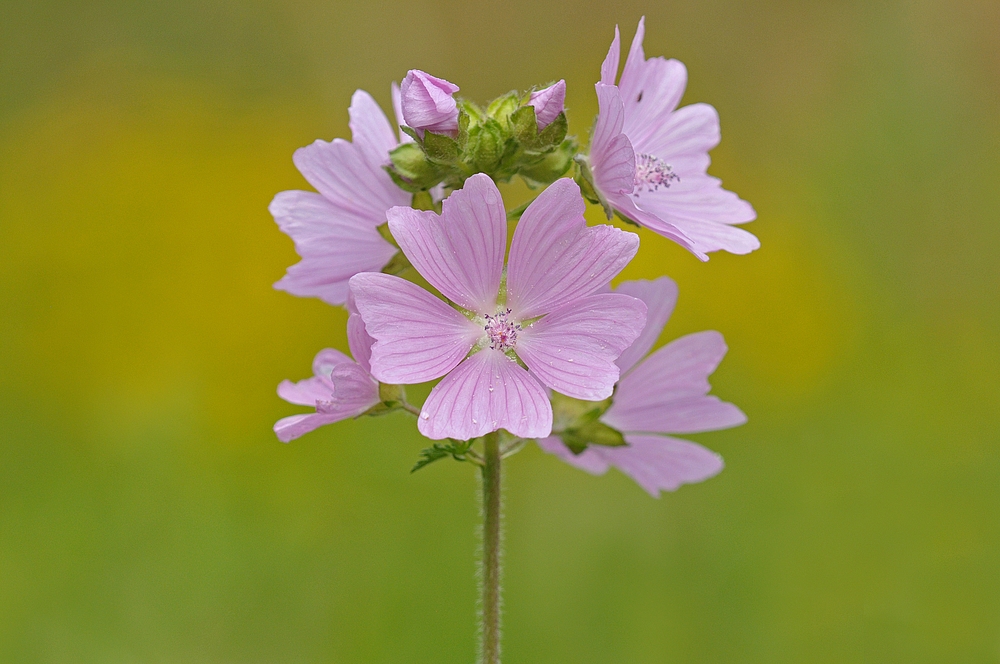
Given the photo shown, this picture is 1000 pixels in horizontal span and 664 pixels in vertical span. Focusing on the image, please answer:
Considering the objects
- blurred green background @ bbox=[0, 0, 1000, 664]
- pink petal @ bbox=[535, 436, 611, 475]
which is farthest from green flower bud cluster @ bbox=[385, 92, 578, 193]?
blurred green background @ bbox=[0, 0, 1000, 664]

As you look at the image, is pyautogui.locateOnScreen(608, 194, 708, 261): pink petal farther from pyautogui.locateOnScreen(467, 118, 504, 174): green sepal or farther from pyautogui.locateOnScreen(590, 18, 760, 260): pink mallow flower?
pyautogui.locateOnScreen(467, 118, 504, 174): green sepal

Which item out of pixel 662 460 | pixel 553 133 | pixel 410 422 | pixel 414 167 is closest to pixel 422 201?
pixel 414 167

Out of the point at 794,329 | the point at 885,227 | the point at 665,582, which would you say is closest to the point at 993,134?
the point at 885,227

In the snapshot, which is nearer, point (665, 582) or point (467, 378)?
point (467, 378)

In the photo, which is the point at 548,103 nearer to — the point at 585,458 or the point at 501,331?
the point at 501,331

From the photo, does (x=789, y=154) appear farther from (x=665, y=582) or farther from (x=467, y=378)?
(x=467, y=378)

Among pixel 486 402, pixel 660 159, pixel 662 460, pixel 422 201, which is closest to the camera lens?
pixel 486 402
